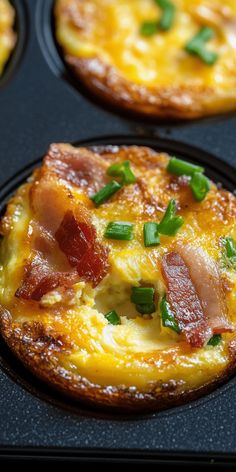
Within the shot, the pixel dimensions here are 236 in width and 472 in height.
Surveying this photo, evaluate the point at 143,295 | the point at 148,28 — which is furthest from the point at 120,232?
the point at 148,28

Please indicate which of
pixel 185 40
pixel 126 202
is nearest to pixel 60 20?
pixel 185 40

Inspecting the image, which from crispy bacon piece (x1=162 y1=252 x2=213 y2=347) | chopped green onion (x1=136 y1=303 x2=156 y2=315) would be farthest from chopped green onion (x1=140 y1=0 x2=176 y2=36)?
chopped green onion (x1=136 y1=303 x2=156 y2=315)

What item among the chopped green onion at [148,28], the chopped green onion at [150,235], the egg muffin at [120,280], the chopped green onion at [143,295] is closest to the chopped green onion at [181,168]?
the egg muffin at [120,280]

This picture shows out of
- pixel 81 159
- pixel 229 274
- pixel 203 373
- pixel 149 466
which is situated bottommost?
pixel 149 466

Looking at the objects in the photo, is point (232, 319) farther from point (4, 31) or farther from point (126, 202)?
point (4, 31)

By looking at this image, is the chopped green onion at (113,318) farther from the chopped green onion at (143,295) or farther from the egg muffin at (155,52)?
the egg muffin at (155,52)
